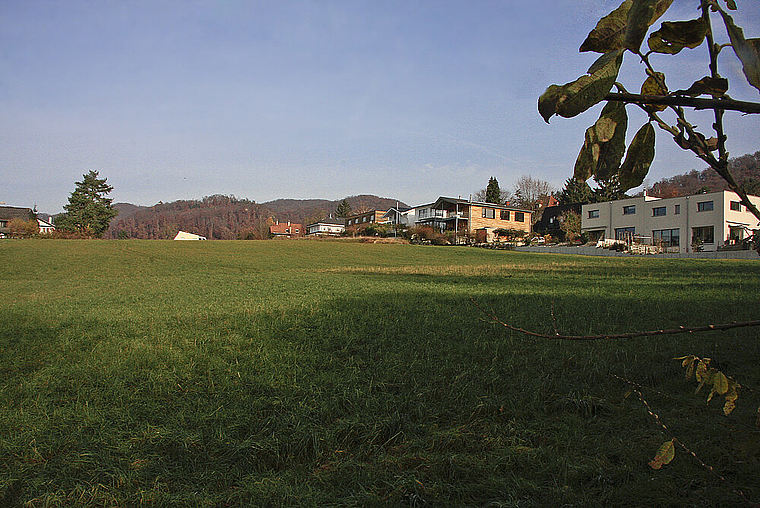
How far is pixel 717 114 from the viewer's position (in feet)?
2.43

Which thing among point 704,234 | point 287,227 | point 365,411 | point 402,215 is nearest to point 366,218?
point 402,215

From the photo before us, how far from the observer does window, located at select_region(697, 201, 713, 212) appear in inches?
1325

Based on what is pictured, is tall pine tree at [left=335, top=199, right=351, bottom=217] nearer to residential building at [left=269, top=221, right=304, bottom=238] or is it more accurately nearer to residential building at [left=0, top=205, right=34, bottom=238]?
residential building at [left=269, top=221, right=304, bottom=238]

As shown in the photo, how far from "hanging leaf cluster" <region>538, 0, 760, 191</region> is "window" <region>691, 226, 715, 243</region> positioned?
4069cm

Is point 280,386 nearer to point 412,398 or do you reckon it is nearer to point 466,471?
point 412,398

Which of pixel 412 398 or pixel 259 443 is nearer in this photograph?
pixel 259 443

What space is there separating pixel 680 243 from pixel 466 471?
1643 inches

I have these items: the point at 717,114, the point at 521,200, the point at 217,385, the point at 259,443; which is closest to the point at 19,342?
the point at 217,385

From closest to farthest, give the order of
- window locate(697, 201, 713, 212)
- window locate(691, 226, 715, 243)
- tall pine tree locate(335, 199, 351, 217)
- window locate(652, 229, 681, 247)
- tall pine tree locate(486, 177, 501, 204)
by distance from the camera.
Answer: window locate(697, 201, 713, 212), window locate(691, 226, 715, 243), window locate(652, 229, 681, 247), tall pine tree locate(486, 177, 501, 204), tall pine tree locate(335, 199, 351, 217)

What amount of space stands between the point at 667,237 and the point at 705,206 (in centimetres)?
443

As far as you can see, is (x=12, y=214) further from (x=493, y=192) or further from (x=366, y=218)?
(x=493, y=192)

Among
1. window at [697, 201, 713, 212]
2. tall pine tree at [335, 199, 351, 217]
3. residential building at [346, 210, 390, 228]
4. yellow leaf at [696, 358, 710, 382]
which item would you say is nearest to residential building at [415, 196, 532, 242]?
residential building at [346, 210, 390, 228]

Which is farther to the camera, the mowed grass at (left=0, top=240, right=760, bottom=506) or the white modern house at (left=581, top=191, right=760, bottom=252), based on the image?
the white modern house at (left=581, top=191, right=760, bottom=252)

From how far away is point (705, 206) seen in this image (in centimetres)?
3406
